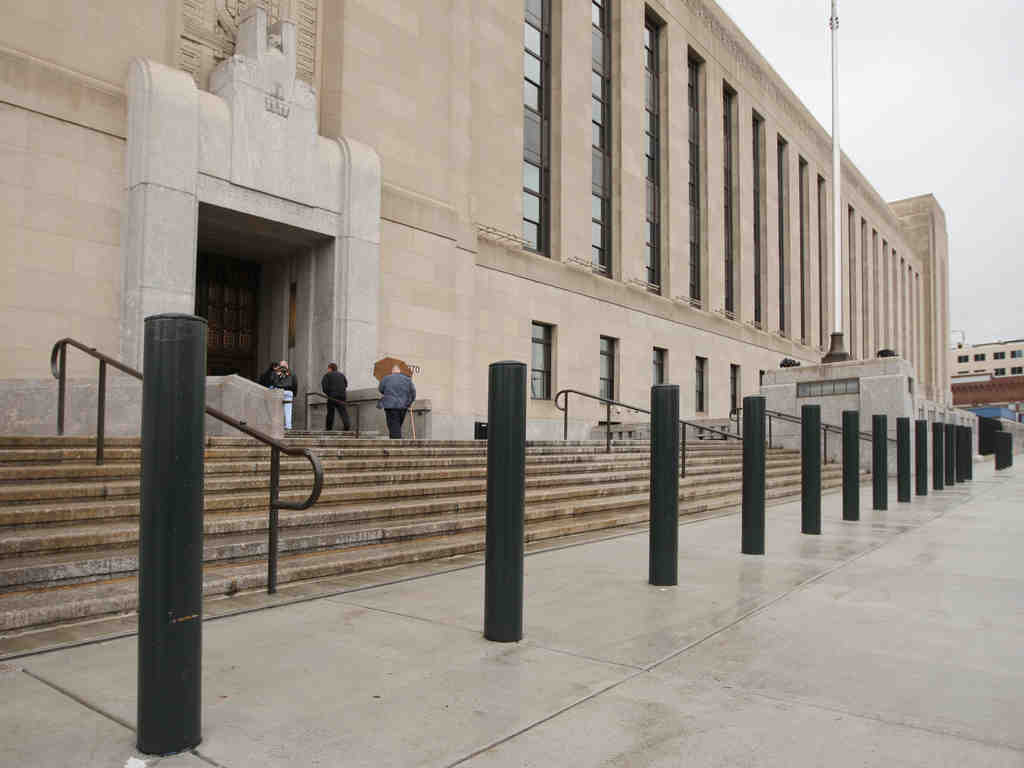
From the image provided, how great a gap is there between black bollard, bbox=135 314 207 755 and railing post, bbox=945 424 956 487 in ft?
62.0

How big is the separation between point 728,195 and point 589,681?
121 feet

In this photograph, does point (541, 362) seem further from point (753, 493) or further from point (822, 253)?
point (822, 253)

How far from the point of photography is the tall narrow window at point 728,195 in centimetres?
3762

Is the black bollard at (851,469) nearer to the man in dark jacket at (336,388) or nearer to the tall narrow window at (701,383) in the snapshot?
the man in dark jacket at (336,388)

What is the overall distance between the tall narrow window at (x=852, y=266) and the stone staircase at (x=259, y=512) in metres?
47.1

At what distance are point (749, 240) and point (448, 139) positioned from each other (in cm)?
2239

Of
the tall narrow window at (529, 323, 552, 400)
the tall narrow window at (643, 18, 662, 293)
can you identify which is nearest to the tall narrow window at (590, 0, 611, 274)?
the tall narrow window at (643, 18, 662, 293)

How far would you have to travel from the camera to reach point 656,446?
5934 millimetres

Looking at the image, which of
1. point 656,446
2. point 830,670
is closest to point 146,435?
point 830,670

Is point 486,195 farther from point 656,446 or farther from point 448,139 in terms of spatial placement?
point 656,446

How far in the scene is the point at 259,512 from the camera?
7.21 metres

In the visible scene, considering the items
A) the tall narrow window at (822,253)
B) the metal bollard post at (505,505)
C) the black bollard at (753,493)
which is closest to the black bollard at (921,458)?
the black bollard at (753,493)

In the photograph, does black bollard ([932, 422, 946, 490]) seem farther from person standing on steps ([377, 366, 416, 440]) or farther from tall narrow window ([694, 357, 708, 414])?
tall narrow window ([694, 357, 708, 414])

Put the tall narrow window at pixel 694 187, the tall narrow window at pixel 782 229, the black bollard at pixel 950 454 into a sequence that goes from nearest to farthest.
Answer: the black bollard at pixel 950 454 → the tall narrow window at pixel 694 187 → the tall narrow window at pixel 782 229
